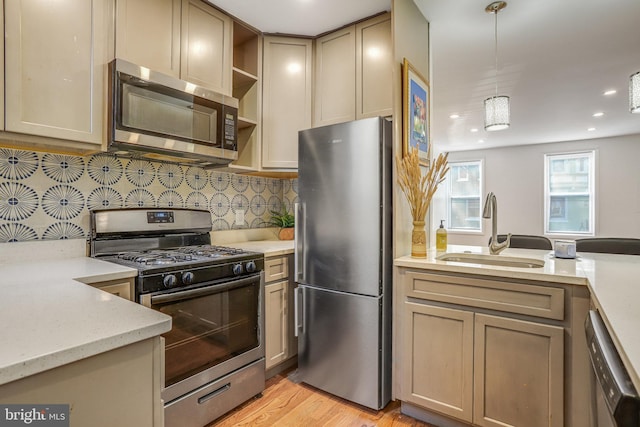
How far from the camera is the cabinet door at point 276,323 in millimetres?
2111

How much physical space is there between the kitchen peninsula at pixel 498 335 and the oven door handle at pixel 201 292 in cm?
86

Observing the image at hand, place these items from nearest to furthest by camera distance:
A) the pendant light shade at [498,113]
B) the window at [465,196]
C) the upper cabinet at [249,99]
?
the pendant light shade at [498,113]
the upper cabinet at [249,99]
the window at [465,196]

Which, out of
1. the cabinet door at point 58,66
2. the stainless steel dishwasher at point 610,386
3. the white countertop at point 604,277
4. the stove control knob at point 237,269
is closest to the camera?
the stainless steel dishwasher at point 610,386

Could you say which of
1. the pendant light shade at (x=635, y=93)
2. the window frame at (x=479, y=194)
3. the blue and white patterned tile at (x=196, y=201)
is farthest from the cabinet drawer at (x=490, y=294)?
the window frame at (x=479, y=194)

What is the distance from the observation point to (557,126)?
4.96 m

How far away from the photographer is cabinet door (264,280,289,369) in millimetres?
2111

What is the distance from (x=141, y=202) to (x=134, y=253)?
0.37 m

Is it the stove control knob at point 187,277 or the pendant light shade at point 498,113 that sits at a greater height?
the pendant light shade at point 498,113

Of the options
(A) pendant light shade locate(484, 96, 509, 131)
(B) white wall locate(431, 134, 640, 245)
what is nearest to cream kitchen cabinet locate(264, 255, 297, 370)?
(A) pendant light shade locate(484, 96, 509, 131)

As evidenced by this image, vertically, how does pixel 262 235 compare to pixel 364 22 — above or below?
below

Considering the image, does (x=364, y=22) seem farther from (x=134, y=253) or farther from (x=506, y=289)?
(x=134, y=253)

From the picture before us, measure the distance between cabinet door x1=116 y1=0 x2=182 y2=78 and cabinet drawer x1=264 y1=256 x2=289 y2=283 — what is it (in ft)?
4.10

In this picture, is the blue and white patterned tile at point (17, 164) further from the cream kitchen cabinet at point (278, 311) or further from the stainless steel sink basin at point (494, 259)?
the stainless steel sink basin at point (494, 259)

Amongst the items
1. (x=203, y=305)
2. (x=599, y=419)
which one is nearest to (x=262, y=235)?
(x=203, y=305)
